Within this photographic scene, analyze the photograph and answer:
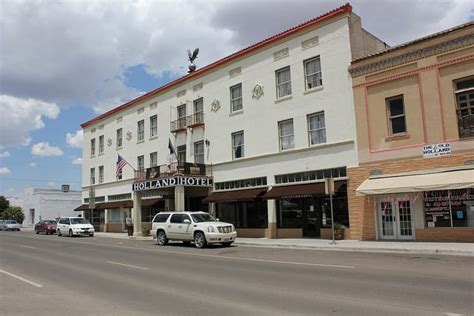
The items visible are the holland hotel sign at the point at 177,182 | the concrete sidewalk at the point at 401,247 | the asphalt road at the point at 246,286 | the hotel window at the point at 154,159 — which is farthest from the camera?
the hotel window at the point at 154,159

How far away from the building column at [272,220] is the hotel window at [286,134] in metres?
3.41

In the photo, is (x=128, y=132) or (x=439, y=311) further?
(x=128, y=132)

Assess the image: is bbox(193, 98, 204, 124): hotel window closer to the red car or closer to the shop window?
the shop window

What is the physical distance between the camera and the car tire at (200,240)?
20922mm

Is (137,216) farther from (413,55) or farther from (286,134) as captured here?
(413,55)

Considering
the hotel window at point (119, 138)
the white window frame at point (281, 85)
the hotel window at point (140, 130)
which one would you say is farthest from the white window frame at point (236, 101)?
the hotel window at point (119, 138)

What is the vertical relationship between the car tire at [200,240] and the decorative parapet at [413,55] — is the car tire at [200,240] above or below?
below

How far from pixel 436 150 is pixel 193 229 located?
38.5 feet

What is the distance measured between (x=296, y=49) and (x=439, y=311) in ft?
68.0

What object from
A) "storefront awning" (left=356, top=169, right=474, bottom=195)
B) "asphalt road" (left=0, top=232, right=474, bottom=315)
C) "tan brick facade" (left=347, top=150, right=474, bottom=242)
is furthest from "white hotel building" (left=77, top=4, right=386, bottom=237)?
"asphalt road" (left=0, top=232, right=474, bottom=315)

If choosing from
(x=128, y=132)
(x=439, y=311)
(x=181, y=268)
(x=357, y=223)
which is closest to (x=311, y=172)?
(x=357, y=223)

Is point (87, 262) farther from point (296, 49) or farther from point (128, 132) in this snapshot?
point (128, 132)

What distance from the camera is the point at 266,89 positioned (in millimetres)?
27312

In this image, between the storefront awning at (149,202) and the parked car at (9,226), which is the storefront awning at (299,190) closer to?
the storefront awning at (149,202)
